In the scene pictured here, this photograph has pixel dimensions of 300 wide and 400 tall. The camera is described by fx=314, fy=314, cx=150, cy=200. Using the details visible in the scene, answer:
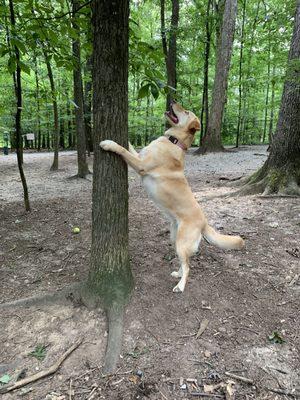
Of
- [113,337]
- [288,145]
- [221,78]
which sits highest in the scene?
[221,78]

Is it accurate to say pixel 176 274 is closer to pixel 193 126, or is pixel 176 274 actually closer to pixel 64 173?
pixel 193 126

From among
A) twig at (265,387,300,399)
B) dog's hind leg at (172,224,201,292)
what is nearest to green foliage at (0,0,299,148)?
dog's hind leg at (172,224,201,292)

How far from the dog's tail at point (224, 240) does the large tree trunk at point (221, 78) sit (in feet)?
36.7

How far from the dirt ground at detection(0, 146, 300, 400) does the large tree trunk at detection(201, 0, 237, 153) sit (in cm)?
952

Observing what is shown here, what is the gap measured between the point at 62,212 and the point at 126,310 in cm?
356

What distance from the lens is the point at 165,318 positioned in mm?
2930

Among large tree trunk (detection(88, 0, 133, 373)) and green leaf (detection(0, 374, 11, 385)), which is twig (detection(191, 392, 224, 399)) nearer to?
large tree trunk (detection(88, 0, 133, 373))

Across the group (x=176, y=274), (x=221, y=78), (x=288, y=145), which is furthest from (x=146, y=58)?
(x=221, y=78)

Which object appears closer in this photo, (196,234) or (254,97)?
(196,234)

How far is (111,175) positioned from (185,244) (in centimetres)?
112

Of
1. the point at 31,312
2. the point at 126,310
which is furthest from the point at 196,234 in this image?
the point at 31,312

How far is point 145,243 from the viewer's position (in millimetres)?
4578

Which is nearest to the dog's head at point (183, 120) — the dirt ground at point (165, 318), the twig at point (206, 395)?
the dirt ground at point (165, 318)

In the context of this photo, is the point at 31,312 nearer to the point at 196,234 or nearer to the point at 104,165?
the point at 104,165
